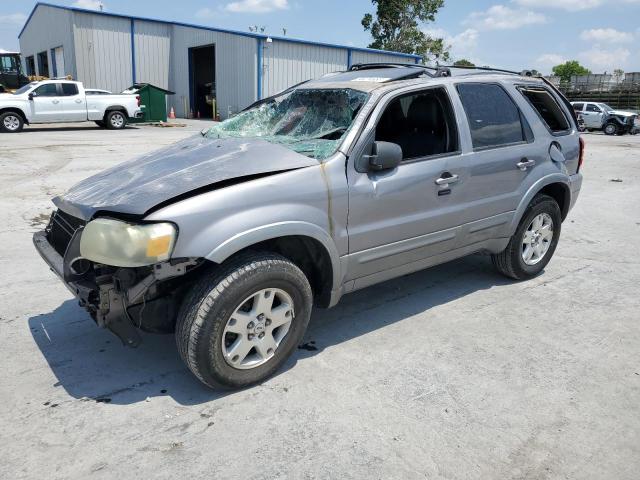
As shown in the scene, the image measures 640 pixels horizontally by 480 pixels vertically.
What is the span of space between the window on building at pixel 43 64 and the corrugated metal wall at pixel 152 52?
7614 mm

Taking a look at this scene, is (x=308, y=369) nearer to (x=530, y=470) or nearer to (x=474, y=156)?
(x=530, y=470)

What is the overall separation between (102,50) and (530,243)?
91.3 feet

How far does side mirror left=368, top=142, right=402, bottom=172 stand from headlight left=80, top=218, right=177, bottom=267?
131cm

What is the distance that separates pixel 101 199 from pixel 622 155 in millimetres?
16850

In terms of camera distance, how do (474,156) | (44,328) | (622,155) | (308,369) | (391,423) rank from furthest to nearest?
(622,155) → (474,156) → (44,328) → (308,369) → (391,423)

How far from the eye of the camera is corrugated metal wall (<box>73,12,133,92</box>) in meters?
26.8

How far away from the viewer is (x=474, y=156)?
12.9ft

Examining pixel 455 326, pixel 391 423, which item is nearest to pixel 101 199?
pixel 391 423

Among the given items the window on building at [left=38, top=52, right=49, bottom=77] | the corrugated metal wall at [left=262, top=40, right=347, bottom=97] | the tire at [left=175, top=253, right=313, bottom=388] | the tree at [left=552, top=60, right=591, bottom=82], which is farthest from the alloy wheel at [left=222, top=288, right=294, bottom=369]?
the tree at [left=552, top=60, right=591, bottom=82]

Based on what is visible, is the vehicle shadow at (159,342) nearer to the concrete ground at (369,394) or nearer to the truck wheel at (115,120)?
the concrete ground at (369,394)

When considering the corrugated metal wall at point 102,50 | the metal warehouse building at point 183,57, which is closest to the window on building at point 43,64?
the metal warehouse building at point 183,57

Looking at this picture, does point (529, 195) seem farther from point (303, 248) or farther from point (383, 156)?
point (303, 248)

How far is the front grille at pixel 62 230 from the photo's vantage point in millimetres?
3174

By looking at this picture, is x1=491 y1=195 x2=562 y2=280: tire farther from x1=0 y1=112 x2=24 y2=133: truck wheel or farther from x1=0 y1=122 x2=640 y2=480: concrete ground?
x1=0 y1=112 x2=24 y2=133: truck wheel
